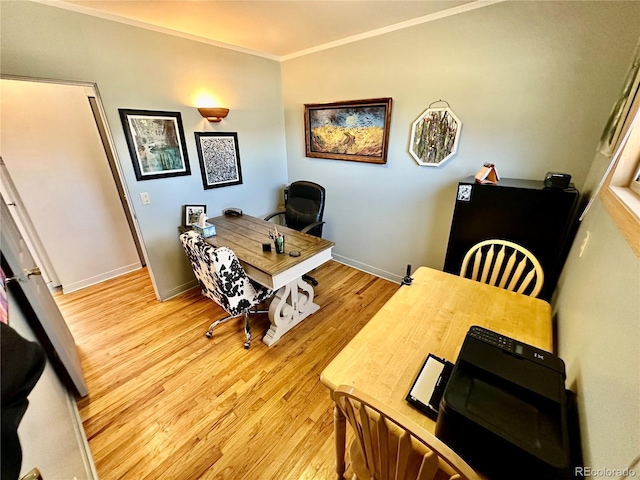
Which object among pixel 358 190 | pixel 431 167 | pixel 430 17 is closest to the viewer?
pixel 430 17

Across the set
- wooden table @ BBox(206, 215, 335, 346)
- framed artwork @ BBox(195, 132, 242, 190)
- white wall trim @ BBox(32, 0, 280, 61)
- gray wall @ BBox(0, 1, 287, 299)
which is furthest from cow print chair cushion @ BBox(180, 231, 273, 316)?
white wall trim @ BBox(32, 0, 280, 61)

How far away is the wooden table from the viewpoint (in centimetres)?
184

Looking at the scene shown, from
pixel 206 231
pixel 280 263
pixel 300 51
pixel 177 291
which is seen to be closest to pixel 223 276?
pixel 280 263

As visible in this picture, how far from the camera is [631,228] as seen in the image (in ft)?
2.27

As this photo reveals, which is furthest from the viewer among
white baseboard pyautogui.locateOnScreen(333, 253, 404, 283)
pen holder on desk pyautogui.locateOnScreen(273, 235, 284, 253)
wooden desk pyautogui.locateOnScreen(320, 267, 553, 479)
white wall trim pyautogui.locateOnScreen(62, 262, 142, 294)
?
white baseboard pyautogui.locateOnScreen(333, 253, 404, 283)

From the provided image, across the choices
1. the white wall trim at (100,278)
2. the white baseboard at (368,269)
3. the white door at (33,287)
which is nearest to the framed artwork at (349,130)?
the white baseboard at (368,269)

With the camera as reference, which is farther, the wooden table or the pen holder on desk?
the pen holder on desk

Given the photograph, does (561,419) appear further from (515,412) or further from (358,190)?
(358,190)

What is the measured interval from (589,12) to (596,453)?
7.30ft

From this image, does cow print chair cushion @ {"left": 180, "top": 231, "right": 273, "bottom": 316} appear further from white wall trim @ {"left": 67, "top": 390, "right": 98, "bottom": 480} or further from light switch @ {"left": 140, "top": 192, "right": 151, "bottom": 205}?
white wall trim @ {"left": 67, "top": 390, "right": 98, "bottom": 480}

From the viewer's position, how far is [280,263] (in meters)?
1.84

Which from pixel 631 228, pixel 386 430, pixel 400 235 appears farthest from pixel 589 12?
pixel 386 430

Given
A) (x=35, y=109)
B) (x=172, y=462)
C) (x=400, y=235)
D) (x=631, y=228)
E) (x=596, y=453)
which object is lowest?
(x=172, y=462)

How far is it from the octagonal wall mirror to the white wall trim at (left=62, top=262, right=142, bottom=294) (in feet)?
11.9
